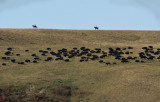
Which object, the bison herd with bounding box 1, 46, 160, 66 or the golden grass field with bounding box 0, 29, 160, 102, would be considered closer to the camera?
the golden grass field with bounding box 0, 29, 160, 102

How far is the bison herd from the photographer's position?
77.7m

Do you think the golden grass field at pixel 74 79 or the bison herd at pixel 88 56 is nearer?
the golden grass field at pixel 74 79

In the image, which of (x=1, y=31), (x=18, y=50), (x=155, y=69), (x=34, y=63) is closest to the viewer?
(x=155, y=69)

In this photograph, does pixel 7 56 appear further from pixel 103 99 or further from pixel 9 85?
pixel 103 99

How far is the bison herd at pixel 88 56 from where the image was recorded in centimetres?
7769

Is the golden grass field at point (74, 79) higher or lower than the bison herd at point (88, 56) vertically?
lower

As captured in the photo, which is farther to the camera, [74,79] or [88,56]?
[88,56]

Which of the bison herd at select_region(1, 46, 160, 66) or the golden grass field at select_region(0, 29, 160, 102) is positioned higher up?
the bison herd at select_region(1, 46, 160, 66)

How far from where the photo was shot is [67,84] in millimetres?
57875

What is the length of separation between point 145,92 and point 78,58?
31382 millimetres

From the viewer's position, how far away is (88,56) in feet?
274

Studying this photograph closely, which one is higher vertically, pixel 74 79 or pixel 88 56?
pixel 88 56

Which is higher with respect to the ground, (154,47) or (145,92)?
(154,47)

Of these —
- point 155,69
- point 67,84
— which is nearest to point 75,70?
point 67,84
